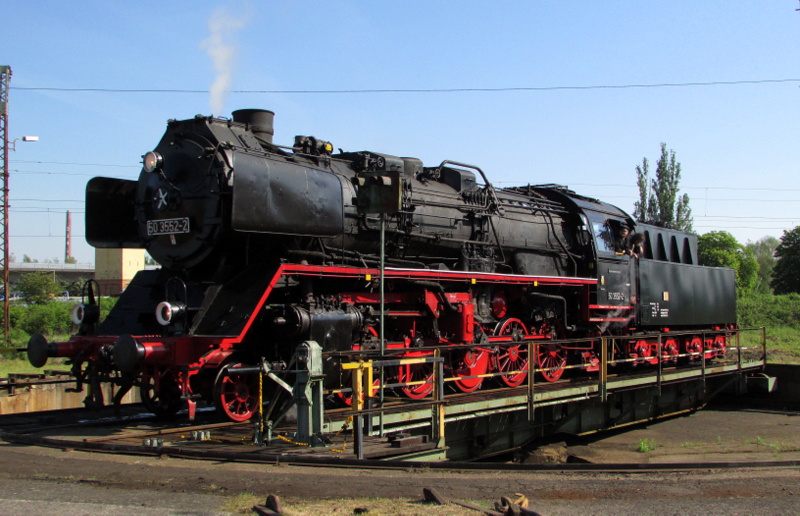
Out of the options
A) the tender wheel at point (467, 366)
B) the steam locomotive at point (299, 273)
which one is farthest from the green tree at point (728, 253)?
the tender wheel at point (467, 366)

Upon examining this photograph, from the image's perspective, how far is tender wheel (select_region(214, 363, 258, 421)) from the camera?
8609mm

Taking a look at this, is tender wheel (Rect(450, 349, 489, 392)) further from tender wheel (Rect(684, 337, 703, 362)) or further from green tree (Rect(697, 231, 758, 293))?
green tree (Rect(697, 231, 758, 293))

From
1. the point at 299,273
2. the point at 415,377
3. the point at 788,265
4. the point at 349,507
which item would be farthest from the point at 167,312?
the point at 788,265

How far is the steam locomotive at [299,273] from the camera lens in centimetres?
865

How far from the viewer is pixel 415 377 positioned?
1110 centimetres

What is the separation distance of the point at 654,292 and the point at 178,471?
1297 cm

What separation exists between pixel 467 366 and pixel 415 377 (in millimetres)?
1116

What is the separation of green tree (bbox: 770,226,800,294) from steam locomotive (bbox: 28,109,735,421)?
47.1 meters

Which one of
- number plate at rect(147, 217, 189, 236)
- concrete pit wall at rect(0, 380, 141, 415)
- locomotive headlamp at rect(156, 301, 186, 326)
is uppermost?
number plate at rect(147, 217, 189, 236)

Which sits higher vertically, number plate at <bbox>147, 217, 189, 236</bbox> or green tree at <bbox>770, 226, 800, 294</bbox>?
green tree at <bbox>770, 226, 800, 294</bbox>

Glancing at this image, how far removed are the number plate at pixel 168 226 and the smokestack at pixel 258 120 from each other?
180 cm

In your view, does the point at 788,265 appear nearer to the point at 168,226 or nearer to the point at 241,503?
the point at 168,226

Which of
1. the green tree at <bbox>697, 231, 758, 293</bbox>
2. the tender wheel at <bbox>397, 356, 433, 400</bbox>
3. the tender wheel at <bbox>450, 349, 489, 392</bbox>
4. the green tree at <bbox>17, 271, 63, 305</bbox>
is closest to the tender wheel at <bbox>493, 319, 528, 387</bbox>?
the tender wheel at <bbox>450, 349, 489, 392</bbox>

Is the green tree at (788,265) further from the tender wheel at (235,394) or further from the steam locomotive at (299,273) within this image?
the tender wheel at (235,394)
